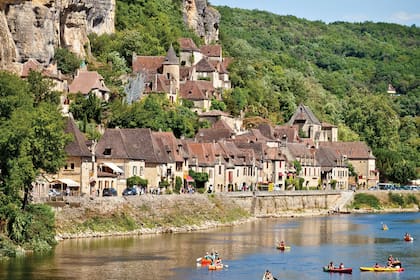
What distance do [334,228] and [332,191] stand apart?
28.3 metres

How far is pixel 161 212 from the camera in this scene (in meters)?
85.8

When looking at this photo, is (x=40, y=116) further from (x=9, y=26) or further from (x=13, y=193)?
(x=9, y=26)

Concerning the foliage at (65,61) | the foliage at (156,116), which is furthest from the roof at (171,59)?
the foliage at (65,61)

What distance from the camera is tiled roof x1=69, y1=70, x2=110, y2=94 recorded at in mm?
114375

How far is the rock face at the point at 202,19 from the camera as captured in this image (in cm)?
17000

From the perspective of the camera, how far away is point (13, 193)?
2655 inches

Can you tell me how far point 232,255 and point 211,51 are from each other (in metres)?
85.6

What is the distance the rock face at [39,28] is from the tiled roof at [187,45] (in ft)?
66.1

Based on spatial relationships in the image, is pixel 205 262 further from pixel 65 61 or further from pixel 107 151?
pixel 65 61

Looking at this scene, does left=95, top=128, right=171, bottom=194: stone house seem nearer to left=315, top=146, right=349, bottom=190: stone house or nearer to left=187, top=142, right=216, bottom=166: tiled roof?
left=187, top=142, right=216, bottom=166: tiled roof

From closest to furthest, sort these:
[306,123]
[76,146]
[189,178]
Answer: [76,146] < [189,178] < [306,123]

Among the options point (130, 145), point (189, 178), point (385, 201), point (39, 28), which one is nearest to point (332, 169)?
point (385, 201)

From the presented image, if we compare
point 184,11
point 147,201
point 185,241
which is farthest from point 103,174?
point 184,11

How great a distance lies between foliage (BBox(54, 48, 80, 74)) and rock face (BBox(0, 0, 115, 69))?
4.03ft
